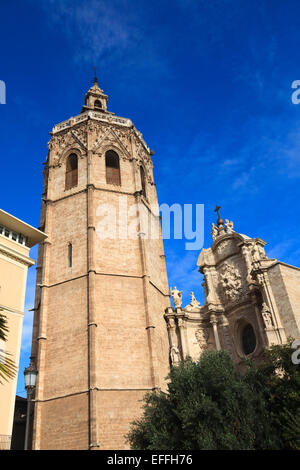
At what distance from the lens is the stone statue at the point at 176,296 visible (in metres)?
25.1

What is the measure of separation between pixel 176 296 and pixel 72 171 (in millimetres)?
10088

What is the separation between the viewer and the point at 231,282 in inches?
994

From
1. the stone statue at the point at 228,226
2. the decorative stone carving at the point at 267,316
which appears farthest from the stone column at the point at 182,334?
the stone statue at the point at 228,226

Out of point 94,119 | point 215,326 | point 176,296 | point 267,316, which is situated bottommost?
point 267,316

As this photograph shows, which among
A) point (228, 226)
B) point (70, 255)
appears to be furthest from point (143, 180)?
point (70, 255)

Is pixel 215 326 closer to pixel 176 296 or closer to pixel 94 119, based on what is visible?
pixel 176 296

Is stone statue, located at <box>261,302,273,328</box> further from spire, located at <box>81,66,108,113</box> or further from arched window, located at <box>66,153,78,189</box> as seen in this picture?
spire, located at <box>81,66,108,113</box>

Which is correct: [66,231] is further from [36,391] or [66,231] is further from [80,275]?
[36,391]

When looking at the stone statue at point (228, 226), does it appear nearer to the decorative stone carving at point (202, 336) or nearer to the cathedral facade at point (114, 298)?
the cathedral facade at point (114, 298)

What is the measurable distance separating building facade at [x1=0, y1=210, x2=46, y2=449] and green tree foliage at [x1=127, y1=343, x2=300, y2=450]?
4.57m

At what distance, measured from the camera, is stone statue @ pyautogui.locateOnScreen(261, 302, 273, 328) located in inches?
813

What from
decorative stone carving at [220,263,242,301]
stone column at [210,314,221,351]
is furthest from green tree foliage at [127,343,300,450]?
decorative stone carving at [220,263,242,301]

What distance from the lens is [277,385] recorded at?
49.5 ft

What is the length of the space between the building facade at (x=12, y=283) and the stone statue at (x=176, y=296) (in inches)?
342
